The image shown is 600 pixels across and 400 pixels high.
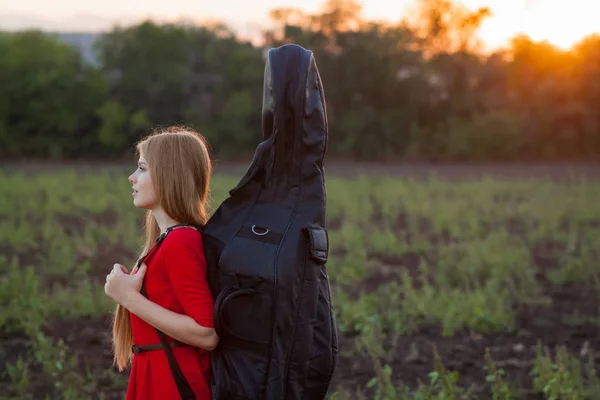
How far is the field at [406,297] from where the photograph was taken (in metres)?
4.83

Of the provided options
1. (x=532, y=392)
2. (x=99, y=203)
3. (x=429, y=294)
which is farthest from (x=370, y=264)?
(x=99, y=203)

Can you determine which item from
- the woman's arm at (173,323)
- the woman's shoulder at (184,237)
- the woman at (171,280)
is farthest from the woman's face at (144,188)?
the woman's arm at (173,323)

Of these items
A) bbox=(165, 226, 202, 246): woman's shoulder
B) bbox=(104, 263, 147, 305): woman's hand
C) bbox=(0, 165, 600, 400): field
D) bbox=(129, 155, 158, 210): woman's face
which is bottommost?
bbox=(0, 165, 600, 400): field

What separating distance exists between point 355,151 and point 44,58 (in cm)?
1270

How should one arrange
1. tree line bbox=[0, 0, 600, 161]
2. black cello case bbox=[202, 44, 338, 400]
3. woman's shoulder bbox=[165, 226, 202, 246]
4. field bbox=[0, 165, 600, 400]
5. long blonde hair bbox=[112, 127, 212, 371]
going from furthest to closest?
1. tree line bbox=[0, 0, 600, 161]
2. field bbox=[0, 165, 600, 400]
3. long blonde hair bbox=[112, 127, 212, 371]
4. woman's shoulder bbox=[165, 226, 202, 246]
5. black cello case bbox=[202, 44, 338, 400]

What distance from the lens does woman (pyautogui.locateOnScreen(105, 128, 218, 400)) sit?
2318 mm

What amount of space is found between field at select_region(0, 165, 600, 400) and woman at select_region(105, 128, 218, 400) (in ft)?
3.20

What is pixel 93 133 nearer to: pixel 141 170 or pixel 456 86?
pixel 456 86

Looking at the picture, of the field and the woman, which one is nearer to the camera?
the woman

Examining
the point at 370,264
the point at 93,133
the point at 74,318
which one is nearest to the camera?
the point at 74,318

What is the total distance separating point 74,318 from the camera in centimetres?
644

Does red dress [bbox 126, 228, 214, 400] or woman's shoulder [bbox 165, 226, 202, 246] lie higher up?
woman's shoulder [bbox 165, 226, 202, 246]

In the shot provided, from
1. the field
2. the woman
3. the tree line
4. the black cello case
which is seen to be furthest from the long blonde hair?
the tree line

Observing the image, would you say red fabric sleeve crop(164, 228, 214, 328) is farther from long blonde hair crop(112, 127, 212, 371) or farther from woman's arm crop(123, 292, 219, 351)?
long blonde hair crop(112, 127, 212, 371)
